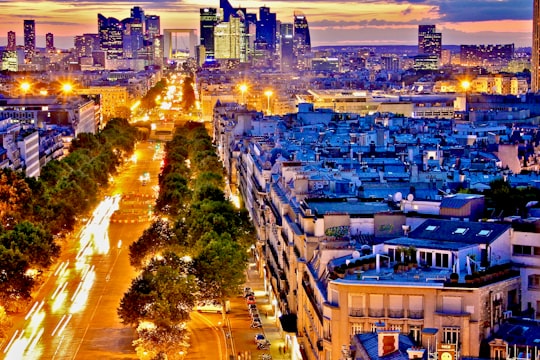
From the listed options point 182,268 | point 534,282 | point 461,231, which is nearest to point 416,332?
point 534,282

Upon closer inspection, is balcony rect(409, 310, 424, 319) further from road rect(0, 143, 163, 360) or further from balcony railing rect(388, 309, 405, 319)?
road rect(0, 143, 163, 360)

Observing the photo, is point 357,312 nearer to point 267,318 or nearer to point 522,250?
point 522,250

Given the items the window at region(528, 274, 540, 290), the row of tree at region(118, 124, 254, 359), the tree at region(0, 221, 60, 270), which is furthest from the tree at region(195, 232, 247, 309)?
the window at region(528, 274, 540, 290)

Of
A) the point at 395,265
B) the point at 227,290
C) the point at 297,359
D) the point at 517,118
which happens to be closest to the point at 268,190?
the point at 227,290

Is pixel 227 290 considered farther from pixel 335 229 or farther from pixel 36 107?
pixel 36 107

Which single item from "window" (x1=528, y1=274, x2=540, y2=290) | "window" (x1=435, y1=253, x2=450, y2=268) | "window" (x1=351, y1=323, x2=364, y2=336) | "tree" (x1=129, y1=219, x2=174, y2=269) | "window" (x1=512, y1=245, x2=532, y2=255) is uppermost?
"window" (x1=512, y1=245, x2=532, y2=255)

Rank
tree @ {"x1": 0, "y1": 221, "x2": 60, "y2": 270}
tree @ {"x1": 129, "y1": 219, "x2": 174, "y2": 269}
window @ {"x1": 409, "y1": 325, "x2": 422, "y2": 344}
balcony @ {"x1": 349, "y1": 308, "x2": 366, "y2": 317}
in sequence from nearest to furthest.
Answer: window @ {"x1": 409, "y1": 325, "x2": 422, "y2": 344} → balcony @ {"x1": 349, "y1": 308, "x2": 366, "y2": 317} → tree @ {"x1": 0, "y1": 221, "x2": 60, "y2": 270} → tree @ {"x1": 129, "y1": 219, "x2": 174, "y2": 269}

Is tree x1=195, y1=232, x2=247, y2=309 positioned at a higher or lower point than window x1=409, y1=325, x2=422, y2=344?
lower
